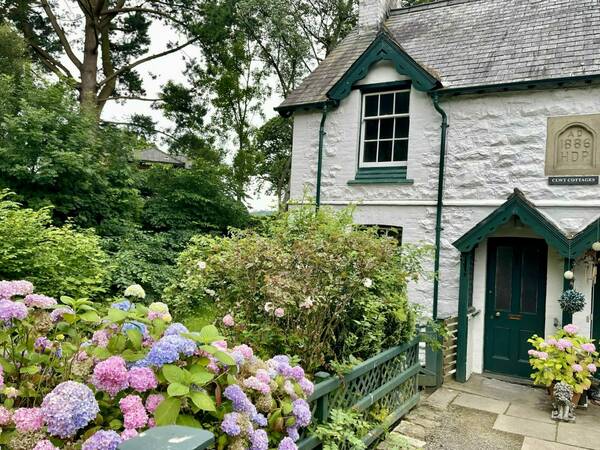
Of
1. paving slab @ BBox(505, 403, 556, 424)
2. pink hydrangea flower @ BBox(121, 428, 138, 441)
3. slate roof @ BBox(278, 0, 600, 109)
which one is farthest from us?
slate roof @ BBox(278, 0, 600, 109)

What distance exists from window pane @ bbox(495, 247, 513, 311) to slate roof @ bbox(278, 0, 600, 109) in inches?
128

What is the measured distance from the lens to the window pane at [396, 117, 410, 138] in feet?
31.4

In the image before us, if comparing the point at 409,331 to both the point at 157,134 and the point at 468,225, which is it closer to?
the point at 468,225

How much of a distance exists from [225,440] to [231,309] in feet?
7.61

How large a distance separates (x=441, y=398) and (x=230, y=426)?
5.48 meters

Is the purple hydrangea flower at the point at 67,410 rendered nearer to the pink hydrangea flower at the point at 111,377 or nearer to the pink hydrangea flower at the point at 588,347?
the pink hydrangea flower at the point at 111,377

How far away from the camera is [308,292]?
156 inches

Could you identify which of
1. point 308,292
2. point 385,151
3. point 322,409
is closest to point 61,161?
point 385,151

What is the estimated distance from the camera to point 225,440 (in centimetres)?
218

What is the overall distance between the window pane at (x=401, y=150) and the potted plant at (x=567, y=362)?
15.0ft

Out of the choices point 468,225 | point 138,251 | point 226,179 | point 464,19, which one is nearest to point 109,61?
point 226,179

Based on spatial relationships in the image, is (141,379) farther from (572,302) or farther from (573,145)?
(573,145)

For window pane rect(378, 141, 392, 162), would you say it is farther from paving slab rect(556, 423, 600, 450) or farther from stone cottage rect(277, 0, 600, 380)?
paving slab rect(556, 423, 600, 450)

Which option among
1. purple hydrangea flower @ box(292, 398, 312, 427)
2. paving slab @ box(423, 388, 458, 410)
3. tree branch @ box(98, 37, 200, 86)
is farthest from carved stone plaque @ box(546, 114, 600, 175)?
tree branch @ box(98, 37, 200, 86)
